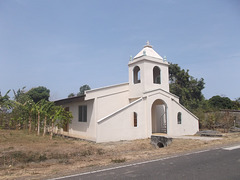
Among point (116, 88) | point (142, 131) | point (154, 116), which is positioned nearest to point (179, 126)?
point (154, 116)

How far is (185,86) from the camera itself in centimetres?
2961

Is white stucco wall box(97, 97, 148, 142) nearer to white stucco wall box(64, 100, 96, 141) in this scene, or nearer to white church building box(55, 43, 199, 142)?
white church building box(55, 43, 199, 142)

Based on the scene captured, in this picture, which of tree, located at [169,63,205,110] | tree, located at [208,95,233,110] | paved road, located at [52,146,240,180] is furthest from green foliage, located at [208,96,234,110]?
paved road, located at [52,146,240,180]

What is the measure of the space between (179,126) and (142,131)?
383 centimetres

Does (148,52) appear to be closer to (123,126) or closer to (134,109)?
(134,109)

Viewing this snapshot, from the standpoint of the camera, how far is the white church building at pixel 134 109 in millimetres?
13969

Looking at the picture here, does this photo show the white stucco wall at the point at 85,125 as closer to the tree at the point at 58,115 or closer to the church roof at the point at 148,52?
the tree at the point at 58,115

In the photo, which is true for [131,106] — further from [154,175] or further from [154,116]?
[154,175]

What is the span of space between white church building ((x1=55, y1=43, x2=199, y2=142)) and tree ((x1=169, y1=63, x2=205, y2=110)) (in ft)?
34.9

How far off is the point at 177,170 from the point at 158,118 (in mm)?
12246

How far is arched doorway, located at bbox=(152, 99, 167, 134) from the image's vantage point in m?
17.7

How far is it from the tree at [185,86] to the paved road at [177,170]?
70.4 ft

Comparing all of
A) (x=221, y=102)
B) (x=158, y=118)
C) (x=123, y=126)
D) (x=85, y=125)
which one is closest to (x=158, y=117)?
(x=158, y=118)

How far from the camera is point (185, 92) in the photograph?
28.5 m
